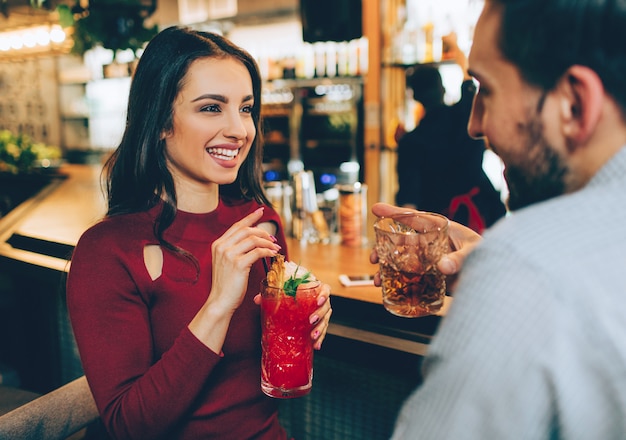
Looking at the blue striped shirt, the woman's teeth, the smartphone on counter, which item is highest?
the woman's teeth

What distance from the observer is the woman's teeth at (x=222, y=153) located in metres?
1.35

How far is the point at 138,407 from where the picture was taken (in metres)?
1.09

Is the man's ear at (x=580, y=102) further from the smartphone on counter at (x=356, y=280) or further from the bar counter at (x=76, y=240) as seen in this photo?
the smartphone on counter at (x=356, y=280)

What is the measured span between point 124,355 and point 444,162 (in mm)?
2393

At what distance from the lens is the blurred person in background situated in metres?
2.99

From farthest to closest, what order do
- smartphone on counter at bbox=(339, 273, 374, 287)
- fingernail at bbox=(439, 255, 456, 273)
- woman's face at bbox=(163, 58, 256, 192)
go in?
smartphone on counter at bbox=(339, 273, 374, 287)
woman's face at bbox=(163, 58, 256, 192)
fingernail at bbox=(439, 255, 456, 273)

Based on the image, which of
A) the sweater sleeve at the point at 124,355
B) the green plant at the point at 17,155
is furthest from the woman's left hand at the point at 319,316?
the green plant at the point at 17,155

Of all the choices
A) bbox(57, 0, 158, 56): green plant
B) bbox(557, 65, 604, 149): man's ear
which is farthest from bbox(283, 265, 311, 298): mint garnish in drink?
bbox(57, 0, 158, 56): green plant

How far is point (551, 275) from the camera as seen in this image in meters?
0.53

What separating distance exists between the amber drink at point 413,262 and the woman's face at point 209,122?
439 millimetres

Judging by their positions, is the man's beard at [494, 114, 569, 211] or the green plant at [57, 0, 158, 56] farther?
the green plant at [57, 0, 158, 56]

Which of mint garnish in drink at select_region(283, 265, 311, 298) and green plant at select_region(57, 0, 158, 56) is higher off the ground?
green plant at select_region(57, 0, 158, 56)

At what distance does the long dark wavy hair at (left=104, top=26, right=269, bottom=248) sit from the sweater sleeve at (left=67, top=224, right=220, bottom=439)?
17cm

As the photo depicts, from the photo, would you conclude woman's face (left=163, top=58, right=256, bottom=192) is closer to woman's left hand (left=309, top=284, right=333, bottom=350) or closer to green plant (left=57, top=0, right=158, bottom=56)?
woman's left hand (left=309, top=284, right=333, bottom=350)
